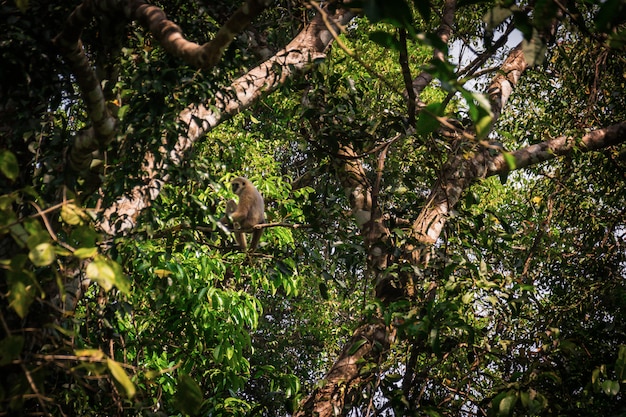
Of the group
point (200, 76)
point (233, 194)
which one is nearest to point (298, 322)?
point (233, 194)

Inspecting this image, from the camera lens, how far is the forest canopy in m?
2.33

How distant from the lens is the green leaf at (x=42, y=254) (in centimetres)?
191

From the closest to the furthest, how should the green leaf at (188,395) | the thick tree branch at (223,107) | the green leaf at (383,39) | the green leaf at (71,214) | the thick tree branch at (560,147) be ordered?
1. the green leaf at (383,39)
2. the green leaf at (71,214)
3. the green leaf at (188,395)
4. the thick tree branch at (223,107)
5. the thick tree branch at (560,147)

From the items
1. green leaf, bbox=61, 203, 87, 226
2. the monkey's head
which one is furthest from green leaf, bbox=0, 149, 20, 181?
the monkey's head

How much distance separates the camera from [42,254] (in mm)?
1926

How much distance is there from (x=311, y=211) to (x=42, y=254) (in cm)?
278

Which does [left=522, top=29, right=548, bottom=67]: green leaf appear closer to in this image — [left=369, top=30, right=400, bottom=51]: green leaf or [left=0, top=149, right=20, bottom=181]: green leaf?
[left=369, top=30, right=400, bottom=51]: green leaf

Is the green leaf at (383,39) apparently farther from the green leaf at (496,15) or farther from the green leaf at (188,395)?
the green leaf at (188,395)

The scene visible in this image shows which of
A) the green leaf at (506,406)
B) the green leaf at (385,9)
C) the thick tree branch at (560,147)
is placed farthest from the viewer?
the thick tree branch at (560,147)

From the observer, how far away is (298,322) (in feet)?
41.5

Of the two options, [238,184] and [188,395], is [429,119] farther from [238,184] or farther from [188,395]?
[238,184]

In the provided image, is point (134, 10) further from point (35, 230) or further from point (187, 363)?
point (187, 363)

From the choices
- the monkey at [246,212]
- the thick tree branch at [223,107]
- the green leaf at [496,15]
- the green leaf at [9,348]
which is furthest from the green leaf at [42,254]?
the monkey at [246,212]

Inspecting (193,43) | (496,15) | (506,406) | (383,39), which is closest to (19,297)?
(383,39)
